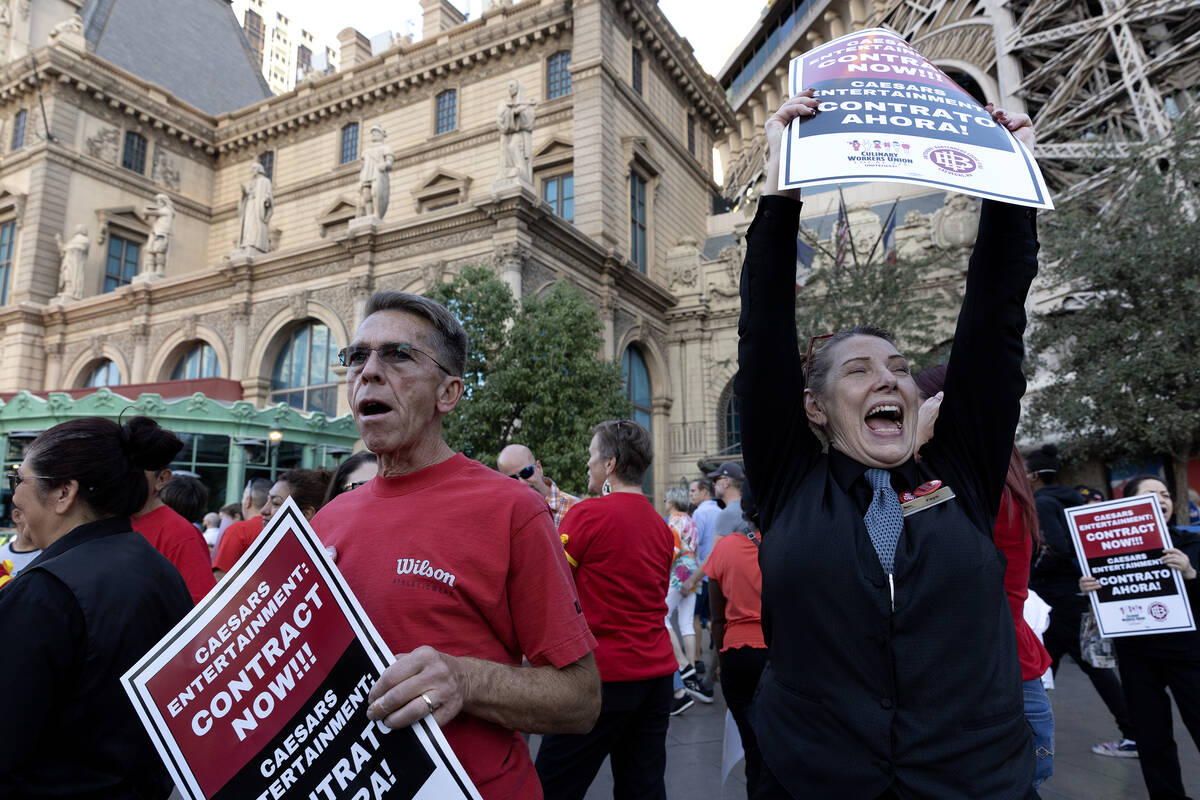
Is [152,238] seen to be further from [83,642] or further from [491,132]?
[83,642]

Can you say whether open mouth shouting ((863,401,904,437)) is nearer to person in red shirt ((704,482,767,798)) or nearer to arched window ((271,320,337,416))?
person in red shirt ((704,482,767,798))

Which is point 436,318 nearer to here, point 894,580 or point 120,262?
point 894,580

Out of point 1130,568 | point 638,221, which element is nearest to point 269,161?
point 638,221

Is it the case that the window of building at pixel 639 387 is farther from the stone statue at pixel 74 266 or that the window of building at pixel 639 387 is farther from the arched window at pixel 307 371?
the stone statue at pixel 74 266

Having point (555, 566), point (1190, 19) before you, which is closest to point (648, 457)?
point (555, 566)

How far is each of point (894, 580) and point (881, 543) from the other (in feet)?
0.34

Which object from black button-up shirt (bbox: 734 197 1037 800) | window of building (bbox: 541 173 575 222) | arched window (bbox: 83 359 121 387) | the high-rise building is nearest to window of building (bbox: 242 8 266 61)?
the high-rise building

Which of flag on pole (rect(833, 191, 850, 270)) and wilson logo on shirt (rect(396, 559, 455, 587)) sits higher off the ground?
flag on pole (rect(833, 191, 850, 270))

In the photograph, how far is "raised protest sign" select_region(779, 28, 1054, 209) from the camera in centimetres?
178

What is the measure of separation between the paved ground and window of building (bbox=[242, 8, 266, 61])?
115m

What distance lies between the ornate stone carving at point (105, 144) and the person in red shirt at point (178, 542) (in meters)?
28.8

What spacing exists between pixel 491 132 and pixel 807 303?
476 inches

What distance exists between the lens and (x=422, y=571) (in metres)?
1.69

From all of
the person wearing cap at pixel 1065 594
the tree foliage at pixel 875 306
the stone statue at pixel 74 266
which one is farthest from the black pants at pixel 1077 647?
the stone statue at pixel 74 266
